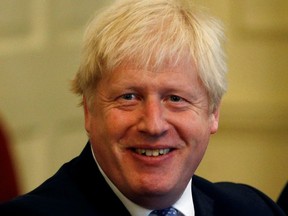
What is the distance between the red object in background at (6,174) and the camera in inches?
122

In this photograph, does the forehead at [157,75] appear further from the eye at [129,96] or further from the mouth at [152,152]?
the mouth at [152,152]

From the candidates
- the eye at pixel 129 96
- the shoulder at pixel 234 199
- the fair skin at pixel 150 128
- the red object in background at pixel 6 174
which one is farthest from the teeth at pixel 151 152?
the red object in background at pixel 6 174

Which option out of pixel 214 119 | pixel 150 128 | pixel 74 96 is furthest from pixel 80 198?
pixel 74 96

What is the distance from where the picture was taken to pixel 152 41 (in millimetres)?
2652

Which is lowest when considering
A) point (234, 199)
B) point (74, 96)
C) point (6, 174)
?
point (74, 96)

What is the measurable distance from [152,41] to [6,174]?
72 centimetres

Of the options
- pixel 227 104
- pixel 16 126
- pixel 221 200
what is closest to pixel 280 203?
pixel 221 200

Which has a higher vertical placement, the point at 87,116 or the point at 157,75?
the point at 157,75

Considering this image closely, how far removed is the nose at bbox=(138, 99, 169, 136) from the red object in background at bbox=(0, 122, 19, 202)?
24.6 inches

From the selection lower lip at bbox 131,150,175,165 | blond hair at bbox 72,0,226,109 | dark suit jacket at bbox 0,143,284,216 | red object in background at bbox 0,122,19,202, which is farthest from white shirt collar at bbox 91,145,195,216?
red object in background at bbox 0,122,19,202

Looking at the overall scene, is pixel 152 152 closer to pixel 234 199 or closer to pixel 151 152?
pixel 151 152

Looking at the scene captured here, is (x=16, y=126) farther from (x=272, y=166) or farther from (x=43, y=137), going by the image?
(x=272, y=166)

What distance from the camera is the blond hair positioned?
2.64m

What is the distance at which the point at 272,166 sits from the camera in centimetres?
579
